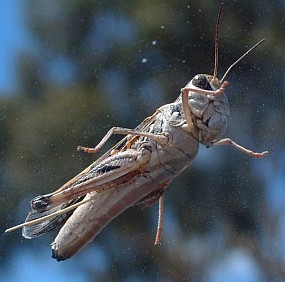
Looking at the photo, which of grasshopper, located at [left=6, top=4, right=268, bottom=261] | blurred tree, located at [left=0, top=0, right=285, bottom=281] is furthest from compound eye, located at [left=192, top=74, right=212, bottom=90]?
blurred tree, located at [left=0, top=0, right=285, bottom=281]

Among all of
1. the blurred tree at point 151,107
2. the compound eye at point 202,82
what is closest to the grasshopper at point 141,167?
the compound eye at point 202,82

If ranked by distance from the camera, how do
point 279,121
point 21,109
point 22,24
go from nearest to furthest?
point 279,121 < point 21,109 < point 22,24

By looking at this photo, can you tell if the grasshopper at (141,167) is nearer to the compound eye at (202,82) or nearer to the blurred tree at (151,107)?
the compound eye at (202,82)

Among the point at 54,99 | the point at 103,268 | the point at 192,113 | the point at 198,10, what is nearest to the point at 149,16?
the point at 198,10

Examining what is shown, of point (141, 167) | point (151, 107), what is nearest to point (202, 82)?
point (141, 167)

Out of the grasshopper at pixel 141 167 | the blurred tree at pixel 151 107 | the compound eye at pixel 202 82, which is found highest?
the compound eye at pixel 202 82

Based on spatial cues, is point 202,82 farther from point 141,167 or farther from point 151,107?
point 151,107

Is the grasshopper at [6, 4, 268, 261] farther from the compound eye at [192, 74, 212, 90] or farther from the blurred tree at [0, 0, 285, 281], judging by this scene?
the blurred tree at [0, 0, 285, 281]

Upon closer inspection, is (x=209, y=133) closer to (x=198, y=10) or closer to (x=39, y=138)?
(x=39, y=138)
